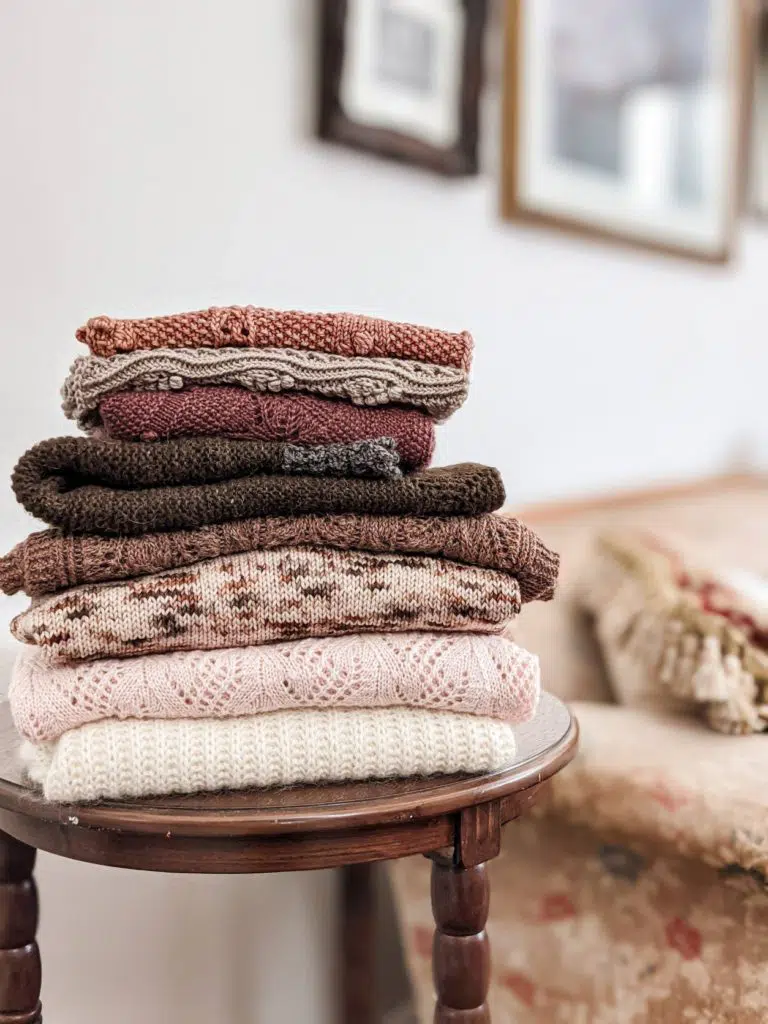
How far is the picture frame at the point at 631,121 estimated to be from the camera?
60.1 inches

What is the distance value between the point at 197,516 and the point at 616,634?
636 millimetres

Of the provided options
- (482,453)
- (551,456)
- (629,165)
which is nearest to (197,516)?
(482,453)

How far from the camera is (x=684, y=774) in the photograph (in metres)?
0.94

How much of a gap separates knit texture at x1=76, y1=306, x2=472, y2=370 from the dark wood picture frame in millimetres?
634

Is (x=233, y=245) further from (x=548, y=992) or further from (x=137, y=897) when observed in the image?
(x=548, y=992)

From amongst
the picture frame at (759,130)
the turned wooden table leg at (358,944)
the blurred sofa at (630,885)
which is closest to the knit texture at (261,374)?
the blurred sofa at (630,885)

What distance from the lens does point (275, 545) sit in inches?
27.0

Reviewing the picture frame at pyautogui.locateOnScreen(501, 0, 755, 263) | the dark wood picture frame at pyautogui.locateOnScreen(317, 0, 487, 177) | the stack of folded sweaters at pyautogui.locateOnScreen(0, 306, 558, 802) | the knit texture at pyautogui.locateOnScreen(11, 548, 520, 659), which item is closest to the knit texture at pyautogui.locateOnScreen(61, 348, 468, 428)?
the stack of folded sweaters at pyautogui.locateOnScreen(0, 306, 558, 802)

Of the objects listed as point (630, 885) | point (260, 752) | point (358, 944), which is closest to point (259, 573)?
point (260, 752)

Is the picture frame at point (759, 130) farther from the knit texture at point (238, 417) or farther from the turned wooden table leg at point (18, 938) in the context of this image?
the turned wooden table leg at point (18, 938)

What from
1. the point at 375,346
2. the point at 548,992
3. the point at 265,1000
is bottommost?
the point at 265,1000

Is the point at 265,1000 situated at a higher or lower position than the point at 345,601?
lower

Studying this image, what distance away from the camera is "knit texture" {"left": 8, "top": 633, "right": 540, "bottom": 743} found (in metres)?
0.66

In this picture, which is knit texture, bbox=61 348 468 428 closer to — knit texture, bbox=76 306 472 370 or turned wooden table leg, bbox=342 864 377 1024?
knit texture, bbox=76 306 472 370
